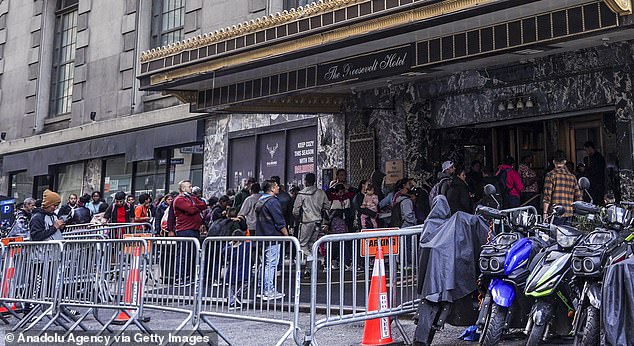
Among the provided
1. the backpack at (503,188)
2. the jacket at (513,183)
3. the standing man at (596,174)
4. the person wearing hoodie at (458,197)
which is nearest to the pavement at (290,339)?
the person wearing hoodie at (458,197)

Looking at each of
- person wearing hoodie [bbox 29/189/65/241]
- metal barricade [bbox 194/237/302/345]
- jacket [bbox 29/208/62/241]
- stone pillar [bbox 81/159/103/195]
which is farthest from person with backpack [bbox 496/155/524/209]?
stone pillar [bbox 81/159/103/195]

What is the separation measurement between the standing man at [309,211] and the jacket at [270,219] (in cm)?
191

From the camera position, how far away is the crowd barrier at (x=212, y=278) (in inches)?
273

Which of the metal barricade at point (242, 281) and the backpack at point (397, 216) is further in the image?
the backpack at point (397, 216)

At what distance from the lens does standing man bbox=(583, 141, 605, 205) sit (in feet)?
39.1

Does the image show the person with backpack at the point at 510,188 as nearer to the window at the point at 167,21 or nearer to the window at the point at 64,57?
the window at the point at 167,21

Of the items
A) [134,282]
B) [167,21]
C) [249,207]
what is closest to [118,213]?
[249,207]

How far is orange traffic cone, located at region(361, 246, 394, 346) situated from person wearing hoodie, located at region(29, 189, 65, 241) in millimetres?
5615

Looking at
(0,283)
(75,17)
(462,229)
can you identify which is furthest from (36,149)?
(462,229)

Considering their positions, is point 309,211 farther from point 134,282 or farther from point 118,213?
point 118,213

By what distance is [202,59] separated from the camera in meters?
13.1

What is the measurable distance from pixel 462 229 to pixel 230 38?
23.8 feet

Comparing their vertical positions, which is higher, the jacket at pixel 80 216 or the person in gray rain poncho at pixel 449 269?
the jacket at pixel 80 216

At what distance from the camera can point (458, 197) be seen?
10.5m
